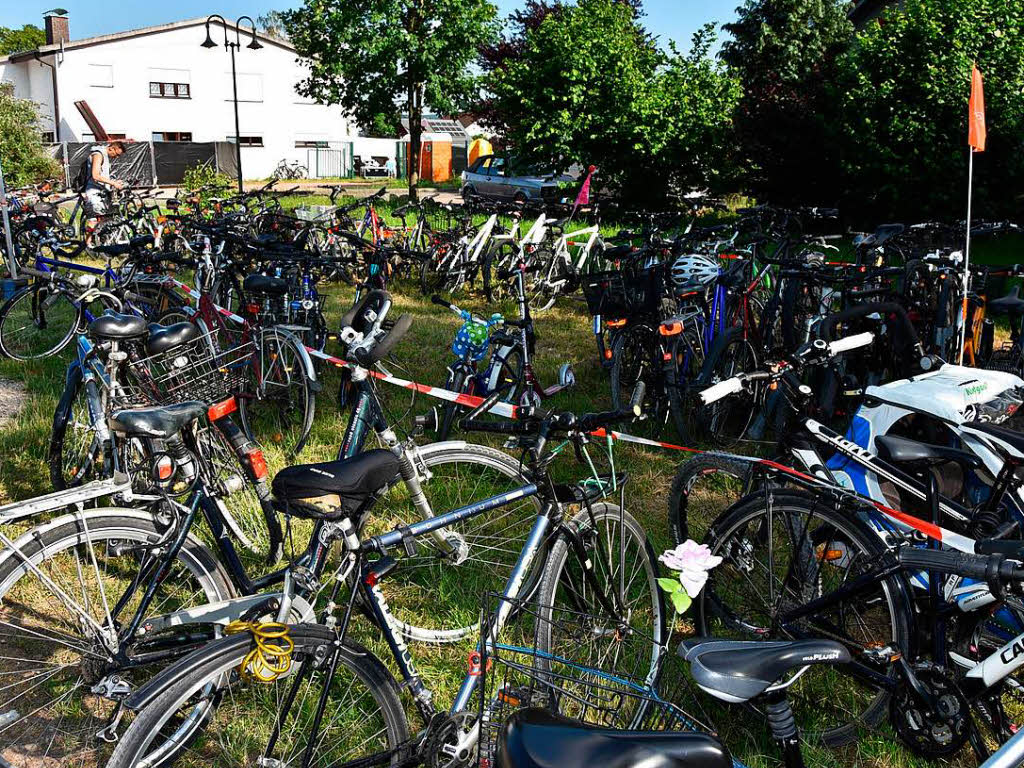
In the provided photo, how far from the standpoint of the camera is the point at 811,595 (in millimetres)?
2980

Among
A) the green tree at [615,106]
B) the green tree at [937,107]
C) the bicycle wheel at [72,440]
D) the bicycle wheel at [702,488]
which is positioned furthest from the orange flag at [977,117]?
the green tree at [615,106]

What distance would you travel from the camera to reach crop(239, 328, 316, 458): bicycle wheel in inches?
198

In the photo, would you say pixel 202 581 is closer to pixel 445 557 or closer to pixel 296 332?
pixel 445 557

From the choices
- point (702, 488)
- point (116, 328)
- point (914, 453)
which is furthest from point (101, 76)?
point (914, 453)

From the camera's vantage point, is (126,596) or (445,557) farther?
(445,557)

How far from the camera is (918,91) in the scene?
1191 cm

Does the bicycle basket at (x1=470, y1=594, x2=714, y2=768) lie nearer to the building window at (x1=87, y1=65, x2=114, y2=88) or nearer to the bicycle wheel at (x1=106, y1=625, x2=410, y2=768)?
the bicycle wheel at (x1=106, y1=625, x2=410, y2=768)

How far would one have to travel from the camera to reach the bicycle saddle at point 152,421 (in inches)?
111

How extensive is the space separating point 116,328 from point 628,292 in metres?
3.18

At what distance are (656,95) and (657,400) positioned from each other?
11.5 meters

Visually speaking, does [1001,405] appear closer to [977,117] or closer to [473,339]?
[473,339]

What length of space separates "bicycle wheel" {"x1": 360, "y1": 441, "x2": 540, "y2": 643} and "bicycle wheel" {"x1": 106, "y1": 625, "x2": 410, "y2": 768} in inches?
30.7

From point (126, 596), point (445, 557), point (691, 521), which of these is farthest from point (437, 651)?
point (691, 521)

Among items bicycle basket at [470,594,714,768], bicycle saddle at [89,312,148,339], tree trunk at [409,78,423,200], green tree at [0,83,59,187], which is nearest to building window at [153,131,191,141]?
green tree at [0,83,59,187]
